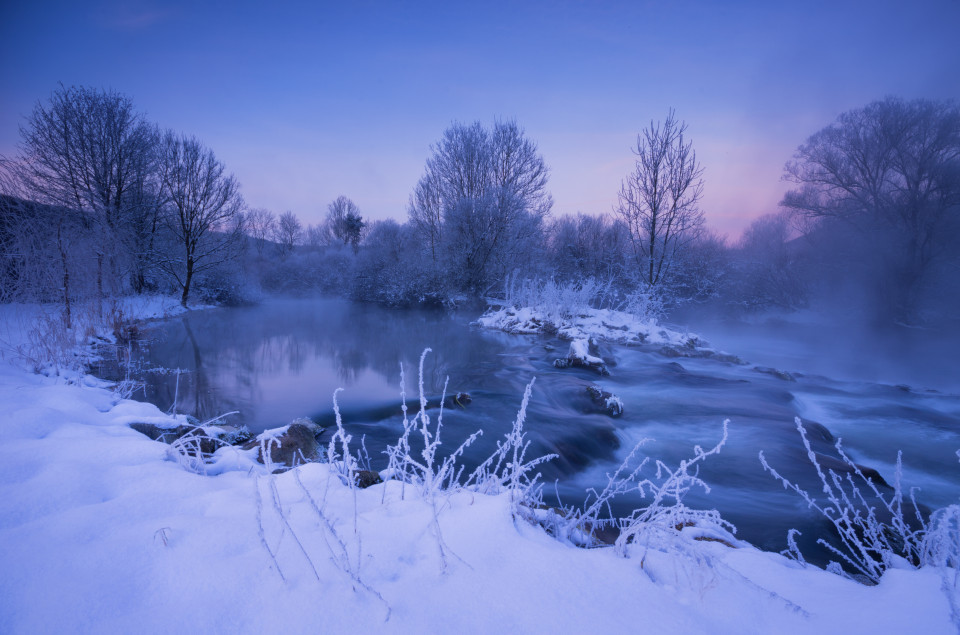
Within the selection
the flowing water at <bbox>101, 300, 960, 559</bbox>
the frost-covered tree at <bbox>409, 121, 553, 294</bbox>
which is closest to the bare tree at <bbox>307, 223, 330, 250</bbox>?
the frost-covered tree at <bbox>409, 121, 553, 294</bbox>

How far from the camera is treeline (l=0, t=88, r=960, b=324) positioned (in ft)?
41.0

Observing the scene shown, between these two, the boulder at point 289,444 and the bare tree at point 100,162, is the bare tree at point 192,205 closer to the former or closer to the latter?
the bare tree at point 100,162

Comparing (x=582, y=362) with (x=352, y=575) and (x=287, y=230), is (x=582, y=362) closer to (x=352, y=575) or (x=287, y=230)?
(x=352, y=575)

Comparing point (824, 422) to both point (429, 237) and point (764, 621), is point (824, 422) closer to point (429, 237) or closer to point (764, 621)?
point (764, 621)

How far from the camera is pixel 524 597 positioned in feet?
4.01

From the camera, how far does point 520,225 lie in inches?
741

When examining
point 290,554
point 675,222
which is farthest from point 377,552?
point 675,222

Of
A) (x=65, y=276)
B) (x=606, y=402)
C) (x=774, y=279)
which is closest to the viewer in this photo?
(x=606, y=402)

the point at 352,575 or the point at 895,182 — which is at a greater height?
the point at 895,182

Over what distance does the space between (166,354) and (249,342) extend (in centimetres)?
246

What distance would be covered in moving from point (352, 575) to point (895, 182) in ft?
68.6

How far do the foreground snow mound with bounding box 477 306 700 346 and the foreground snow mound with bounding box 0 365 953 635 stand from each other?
958cm

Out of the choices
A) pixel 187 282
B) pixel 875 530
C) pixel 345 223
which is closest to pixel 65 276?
pixel 875 530

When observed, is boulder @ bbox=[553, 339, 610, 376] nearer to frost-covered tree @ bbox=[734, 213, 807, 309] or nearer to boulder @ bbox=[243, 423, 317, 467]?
boulder @ bbox=[243, 423, 317, 467]
